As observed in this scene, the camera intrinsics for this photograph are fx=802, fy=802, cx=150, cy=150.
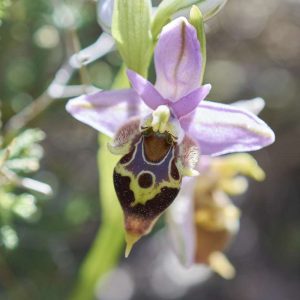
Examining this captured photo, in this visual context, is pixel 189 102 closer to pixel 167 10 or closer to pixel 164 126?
pixel 164 126

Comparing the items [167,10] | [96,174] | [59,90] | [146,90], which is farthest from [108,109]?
[96,174]

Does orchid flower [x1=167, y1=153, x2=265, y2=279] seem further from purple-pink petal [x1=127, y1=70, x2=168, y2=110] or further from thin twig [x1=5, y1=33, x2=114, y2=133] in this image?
purple-pink petal [x1=127, y1=70, x2=168, y2=110]

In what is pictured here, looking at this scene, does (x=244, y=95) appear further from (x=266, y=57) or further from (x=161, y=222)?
(x=161, y=222)

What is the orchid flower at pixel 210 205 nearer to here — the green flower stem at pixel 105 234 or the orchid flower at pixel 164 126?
the green flower stem at pixel 105 234

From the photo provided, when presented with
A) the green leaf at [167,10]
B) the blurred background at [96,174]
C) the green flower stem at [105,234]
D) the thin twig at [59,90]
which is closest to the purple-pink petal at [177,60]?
the green leaf at [167,10]

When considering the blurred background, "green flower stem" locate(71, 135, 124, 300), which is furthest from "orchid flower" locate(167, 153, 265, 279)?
the blurred background
